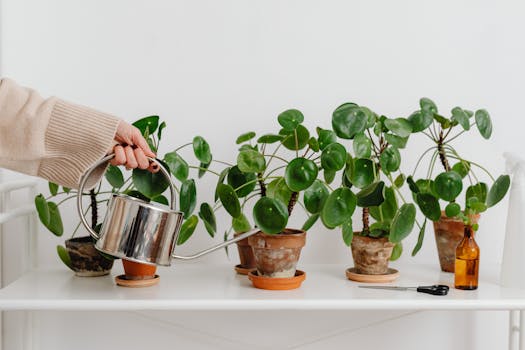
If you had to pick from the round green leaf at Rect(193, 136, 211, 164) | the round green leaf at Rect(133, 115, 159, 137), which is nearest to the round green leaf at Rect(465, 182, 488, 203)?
the round green leaf at Rect(193, 136, 211, 164)

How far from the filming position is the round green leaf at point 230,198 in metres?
1.17

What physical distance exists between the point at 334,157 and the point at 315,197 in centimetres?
9

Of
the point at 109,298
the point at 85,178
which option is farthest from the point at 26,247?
the point at 85,178

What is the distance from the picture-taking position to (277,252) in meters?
1.18

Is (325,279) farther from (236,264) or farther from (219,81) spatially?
(219,81)

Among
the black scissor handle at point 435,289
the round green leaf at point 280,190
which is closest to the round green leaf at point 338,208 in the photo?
the round green leaf at point 280,190

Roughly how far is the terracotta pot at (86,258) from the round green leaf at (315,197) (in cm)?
44

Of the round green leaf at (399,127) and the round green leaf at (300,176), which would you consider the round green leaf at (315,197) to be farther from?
the round green leaf at (399,127)

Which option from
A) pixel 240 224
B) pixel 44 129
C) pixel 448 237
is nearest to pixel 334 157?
pixel 240 224

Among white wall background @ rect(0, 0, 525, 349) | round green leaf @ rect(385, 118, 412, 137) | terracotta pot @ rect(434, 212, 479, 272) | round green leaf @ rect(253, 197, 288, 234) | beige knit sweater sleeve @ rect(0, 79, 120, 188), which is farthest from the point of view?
white wall background @ rect(0, 0, 525, 349)

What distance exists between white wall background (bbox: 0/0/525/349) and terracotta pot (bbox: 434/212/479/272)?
157 millimetres

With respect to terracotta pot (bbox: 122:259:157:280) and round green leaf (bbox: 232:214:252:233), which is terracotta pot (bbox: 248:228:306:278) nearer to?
round green leaf (bbox: 232:214:252:233)

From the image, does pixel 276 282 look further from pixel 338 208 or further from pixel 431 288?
pixel 431 288

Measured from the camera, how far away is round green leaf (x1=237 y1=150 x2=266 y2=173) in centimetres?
119
